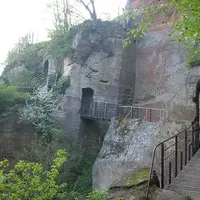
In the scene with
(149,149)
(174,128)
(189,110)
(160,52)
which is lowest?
(149,149)

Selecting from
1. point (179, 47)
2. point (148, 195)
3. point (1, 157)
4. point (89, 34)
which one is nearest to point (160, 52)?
point (179, 47)

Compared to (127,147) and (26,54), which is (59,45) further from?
(127,147)

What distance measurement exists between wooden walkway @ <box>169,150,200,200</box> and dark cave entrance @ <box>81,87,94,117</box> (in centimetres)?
881

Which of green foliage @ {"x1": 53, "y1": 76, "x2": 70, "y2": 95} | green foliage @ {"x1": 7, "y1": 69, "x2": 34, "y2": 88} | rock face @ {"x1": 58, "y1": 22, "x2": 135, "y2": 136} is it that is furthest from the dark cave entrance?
green foliage @ {"x1": 7, "y1": 69, "x2": 34, "y2": 88}

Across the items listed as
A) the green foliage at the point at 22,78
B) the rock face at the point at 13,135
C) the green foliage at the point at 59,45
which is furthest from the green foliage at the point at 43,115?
the green foliage at the point at 59,45

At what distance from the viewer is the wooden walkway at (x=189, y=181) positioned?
5656 mm

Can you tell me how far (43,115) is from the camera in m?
13.6

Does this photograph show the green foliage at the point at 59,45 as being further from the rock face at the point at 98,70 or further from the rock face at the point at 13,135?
the rock face at the point at 13,135

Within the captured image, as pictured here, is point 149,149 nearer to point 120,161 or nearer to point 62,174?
point 120,161

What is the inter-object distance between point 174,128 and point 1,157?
29.4 feet

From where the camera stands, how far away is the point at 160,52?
715 inches

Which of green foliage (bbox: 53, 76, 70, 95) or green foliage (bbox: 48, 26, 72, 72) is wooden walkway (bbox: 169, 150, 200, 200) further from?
green foliage (bbox: 48, 26, 72, 72)

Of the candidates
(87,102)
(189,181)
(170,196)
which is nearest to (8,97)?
(87,102)

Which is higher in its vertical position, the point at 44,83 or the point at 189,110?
the point at 44,83
